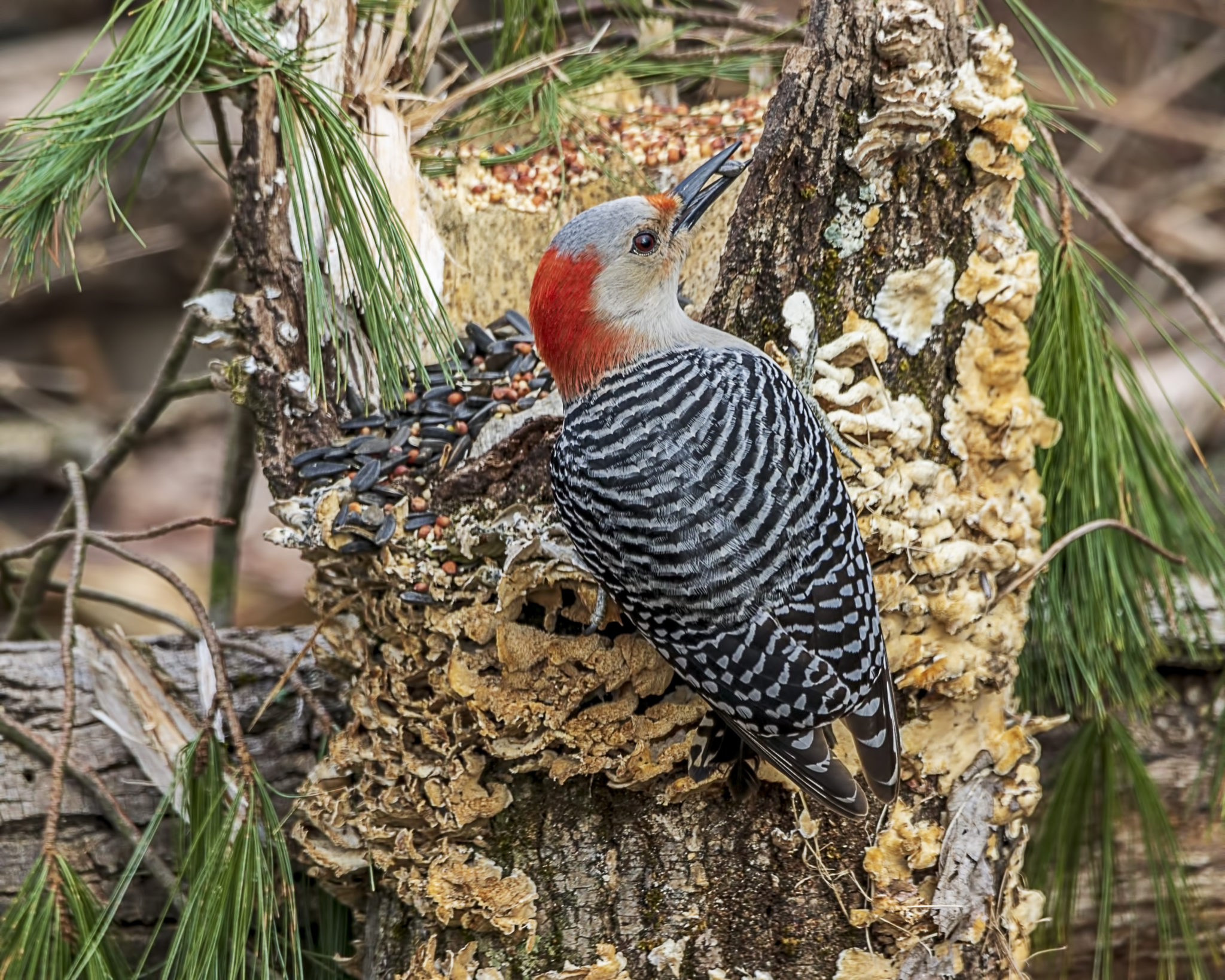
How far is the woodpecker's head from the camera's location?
2.21m

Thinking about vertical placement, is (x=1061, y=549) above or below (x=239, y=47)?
below

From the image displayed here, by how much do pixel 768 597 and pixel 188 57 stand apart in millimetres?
1299

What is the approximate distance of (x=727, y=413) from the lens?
2.10m

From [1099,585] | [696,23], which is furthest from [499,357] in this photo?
[1099,585]

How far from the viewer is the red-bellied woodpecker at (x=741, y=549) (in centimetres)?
194

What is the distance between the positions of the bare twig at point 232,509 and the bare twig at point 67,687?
501mm

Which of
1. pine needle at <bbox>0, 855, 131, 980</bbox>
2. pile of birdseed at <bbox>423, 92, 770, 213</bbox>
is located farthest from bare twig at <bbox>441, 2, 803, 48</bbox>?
pine needle at <bbox>0, 855, 131, 980</bbox>

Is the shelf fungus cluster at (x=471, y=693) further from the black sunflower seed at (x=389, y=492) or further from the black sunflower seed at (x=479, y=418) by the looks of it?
the black sunflower seed at (x=479, y=418)

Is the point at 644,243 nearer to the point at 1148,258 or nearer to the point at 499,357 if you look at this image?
the point at 499,357

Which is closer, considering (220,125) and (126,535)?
(126,535)

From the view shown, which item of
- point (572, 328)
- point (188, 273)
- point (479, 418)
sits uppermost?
point (188, 273)

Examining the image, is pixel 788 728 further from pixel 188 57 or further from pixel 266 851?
pixel 188 57

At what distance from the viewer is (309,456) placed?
2.29 meters

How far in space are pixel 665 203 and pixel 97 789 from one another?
1.63m
